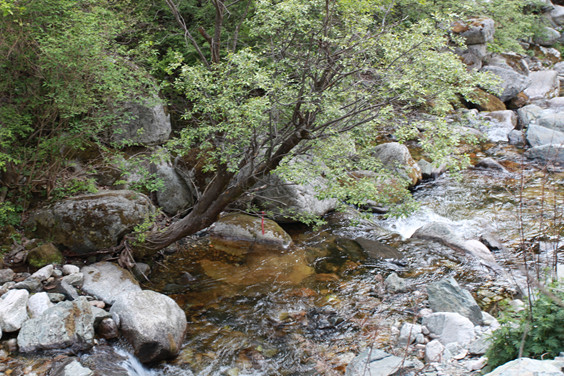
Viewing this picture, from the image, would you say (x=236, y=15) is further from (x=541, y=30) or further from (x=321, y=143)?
(x=541, y=30)

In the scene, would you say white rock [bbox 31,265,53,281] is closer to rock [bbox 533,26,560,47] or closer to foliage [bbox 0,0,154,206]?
foliage [bbox 0,0,154,206]

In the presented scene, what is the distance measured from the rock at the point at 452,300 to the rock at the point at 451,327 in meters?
0.36

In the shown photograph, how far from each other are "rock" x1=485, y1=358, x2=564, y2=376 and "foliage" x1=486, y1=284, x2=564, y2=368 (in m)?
0.22

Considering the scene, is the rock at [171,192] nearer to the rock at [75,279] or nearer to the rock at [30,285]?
the rock at [75,279]

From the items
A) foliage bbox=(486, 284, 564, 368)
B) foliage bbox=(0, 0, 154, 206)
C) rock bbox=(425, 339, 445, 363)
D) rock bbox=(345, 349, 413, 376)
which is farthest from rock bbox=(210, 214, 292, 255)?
foliage bbox=(486, 284, 564, 368)

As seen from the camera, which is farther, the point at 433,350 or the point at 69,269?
the point at 69,269

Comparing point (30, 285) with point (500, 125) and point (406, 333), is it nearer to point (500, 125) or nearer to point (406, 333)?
point (406, 333)

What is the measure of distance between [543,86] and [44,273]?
22.9 m

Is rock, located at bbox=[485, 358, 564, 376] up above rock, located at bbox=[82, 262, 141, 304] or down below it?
below

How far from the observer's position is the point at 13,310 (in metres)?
5.26

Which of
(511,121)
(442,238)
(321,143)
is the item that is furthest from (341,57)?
(511,121)

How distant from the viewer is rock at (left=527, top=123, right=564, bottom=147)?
14.3m

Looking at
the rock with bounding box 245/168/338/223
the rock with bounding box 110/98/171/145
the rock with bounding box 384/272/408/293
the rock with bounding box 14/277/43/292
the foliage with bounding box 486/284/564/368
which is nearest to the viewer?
the foliage with bounding box 486/284/564/368

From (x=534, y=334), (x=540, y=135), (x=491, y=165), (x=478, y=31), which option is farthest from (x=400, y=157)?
(x=478, y=31)
